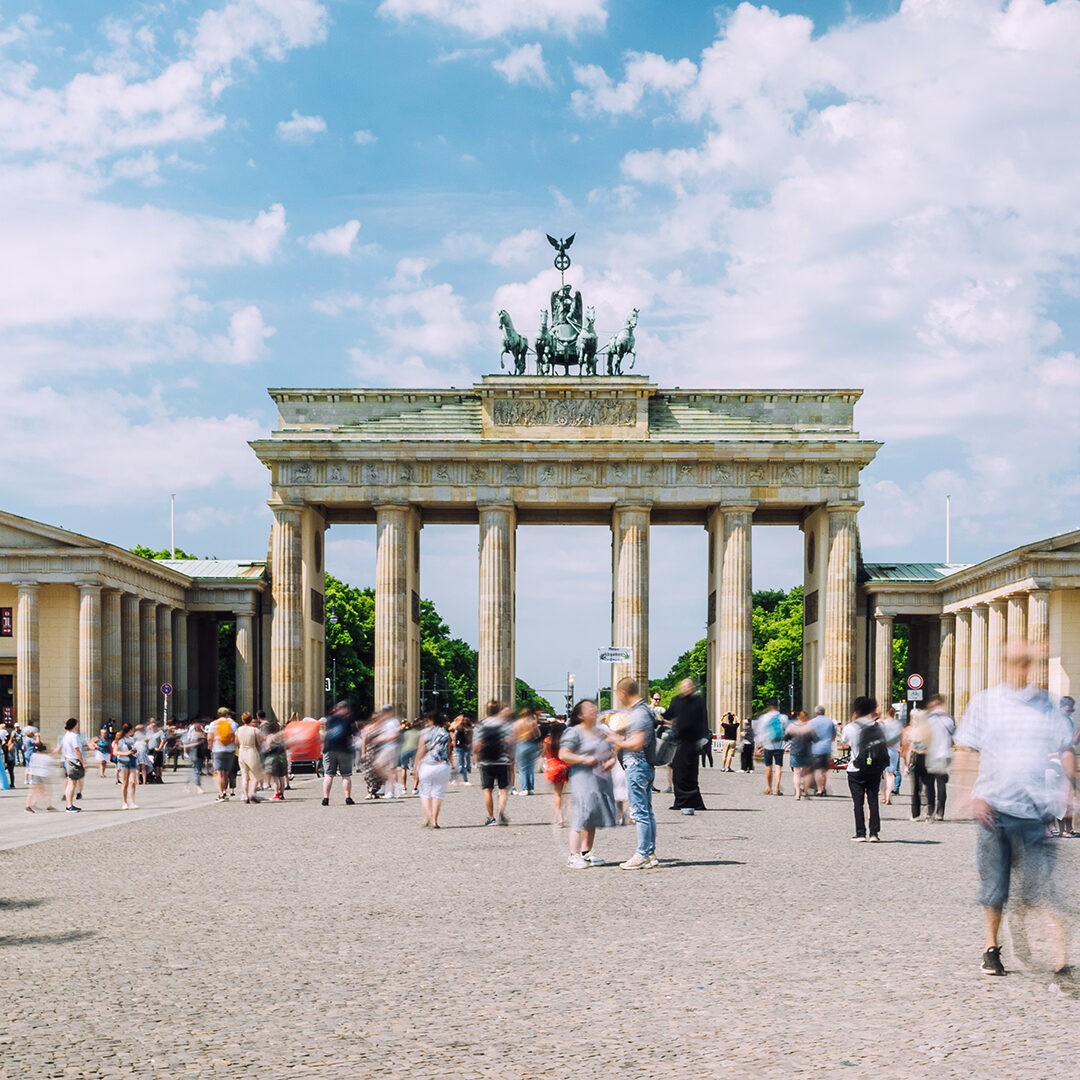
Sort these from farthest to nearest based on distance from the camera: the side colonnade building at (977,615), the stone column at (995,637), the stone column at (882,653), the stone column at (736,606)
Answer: the stone column at (882,653)
the stone column at (736,606)
the stone column at (995,637)
the side colonnade building at (977,615)

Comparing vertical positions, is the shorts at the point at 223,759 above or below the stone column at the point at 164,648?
below

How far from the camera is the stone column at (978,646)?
67062 mm

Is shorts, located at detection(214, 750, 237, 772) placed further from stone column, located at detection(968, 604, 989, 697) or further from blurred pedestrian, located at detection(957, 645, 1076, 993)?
stone column, located at detection(968, 604, 989, 697)

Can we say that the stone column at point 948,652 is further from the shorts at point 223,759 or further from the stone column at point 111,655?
the shorts at point 223,759

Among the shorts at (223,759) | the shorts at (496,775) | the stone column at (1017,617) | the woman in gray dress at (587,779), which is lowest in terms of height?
the shorts at (223,759)

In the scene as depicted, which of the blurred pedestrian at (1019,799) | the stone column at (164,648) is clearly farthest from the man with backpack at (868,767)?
the stone column at (164,648)

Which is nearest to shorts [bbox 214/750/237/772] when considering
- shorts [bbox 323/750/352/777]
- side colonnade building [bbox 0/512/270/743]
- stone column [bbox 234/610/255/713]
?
shorts [bbox 323/750/352/777]

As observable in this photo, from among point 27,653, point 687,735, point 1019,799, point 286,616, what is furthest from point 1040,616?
point 1019,799

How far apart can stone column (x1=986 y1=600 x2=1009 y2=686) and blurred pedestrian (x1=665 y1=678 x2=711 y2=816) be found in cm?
4040

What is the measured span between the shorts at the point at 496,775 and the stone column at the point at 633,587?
4463cm

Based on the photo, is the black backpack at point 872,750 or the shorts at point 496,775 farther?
the shorts at point 496,775

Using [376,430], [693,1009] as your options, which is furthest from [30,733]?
[693,1009]

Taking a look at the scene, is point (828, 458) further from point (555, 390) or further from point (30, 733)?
point (30, 733)

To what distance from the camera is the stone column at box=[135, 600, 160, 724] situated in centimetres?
6738
